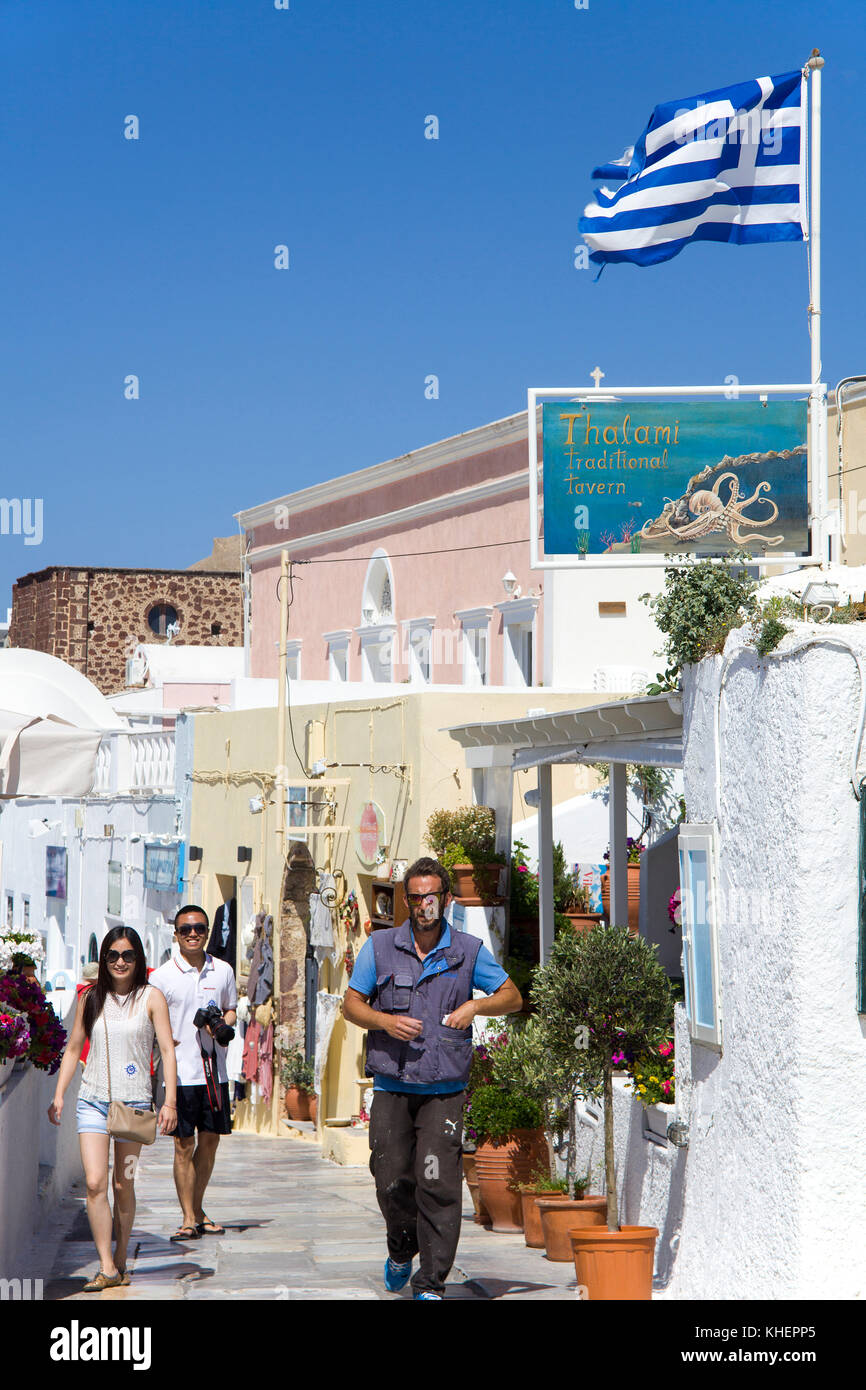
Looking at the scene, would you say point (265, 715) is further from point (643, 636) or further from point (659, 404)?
point (659, 404)

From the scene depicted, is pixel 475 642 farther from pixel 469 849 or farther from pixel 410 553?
pixel 469 849

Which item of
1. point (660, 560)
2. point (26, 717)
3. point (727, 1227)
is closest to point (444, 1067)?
point (727, 1227)

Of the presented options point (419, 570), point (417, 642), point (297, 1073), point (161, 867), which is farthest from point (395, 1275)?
point (419, 570)

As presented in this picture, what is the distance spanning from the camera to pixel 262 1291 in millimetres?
6988

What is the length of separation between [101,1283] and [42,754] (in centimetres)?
382

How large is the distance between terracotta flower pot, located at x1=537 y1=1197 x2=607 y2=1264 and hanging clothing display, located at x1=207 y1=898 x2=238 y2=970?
1312 cm

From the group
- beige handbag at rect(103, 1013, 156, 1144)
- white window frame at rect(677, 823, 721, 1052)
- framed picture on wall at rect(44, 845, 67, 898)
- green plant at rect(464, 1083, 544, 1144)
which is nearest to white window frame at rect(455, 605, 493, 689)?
framed picture on wall at rect(44, 845, 67, 898)

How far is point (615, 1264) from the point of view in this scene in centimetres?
679

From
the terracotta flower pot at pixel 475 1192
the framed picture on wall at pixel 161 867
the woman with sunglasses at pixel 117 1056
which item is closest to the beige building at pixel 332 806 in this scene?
the framed picture on wall at pixel 161 867

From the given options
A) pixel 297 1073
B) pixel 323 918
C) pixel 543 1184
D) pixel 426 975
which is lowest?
pixel 297 1073

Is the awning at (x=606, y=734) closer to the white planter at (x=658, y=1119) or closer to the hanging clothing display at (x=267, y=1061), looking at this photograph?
the white planter at (x=658, y=1119)

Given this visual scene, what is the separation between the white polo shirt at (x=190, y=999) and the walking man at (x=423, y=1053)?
204 centimetres
